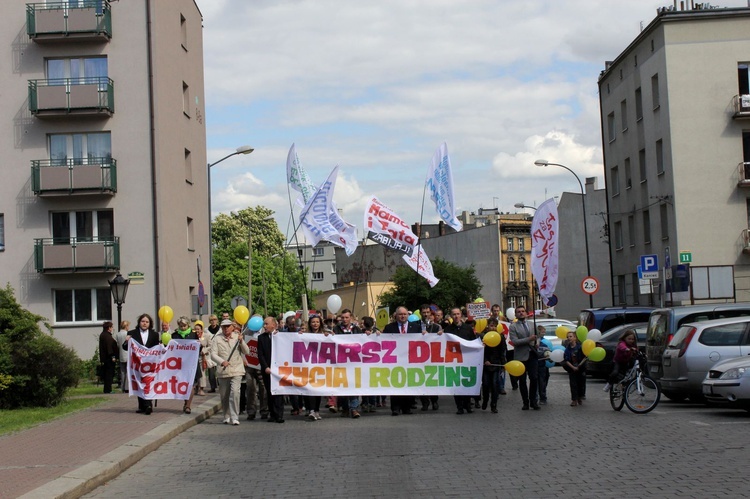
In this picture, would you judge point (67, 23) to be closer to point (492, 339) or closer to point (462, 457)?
point (492, 339)

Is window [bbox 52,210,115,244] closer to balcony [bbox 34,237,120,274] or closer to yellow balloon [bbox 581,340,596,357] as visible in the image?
balcony [bbox 34,237,120,274]

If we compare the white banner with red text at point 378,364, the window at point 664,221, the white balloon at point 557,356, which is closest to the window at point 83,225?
the white banner with red text at point 378,364

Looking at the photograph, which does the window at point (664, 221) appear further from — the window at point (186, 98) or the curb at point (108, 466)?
the curb at point (108, 466)

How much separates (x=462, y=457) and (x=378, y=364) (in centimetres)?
615

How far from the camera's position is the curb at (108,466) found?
8.90 m

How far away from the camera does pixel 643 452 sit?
36.3 ft

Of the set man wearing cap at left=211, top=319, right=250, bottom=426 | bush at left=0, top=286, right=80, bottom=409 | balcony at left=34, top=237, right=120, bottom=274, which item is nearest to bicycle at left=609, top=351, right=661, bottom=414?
man wearing cap at left=211, top=319, right=250, bottom=426

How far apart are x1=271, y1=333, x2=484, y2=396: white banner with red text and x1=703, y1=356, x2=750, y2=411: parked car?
407cm

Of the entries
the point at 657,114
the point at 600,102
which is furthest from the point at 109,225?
the point at 600,102

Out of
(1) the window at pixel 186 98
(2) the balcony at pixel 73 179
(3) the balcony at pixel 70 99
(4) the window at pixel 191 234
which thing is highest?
(1) the window at pixel 186 98

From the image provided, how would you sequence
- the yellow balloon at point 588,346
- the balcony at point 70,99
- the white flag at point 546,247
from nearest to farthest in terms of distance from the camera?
the yellow balloon at point 588,346
the white flag at point 546,247
the balcony at point 70,99

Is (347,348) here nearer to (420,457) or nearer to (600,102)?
(420,457)

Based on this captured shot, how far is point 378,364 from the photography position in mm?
17125

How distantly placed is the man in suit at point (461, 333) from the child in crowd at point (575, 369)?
2011mm
